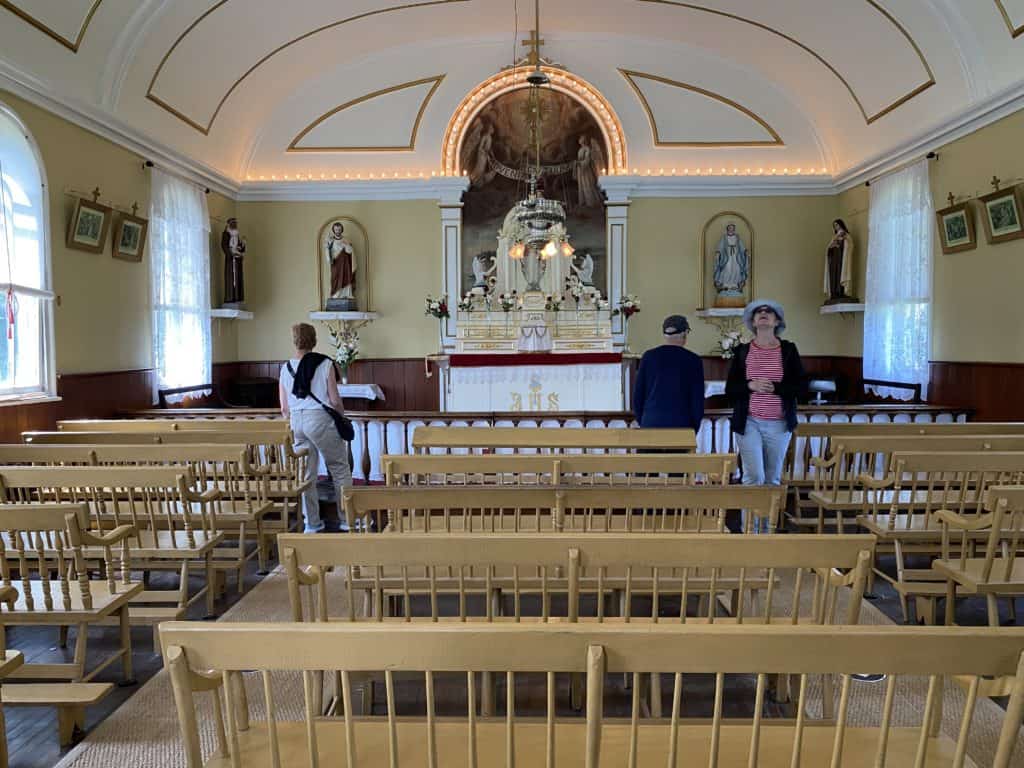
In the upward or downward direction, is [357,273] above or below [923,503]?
above

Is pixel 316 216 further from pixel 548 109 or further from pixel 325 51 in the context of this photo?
pixel 548 109

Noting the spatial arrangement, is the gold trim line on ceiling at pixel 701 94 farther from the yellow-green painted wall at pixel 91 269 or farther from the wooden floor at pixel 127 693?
the wooden floor at pixel 127 693

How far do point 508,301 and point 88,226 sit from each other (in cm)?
530

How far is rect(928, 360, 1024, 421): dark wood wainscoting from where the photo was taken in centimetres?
732

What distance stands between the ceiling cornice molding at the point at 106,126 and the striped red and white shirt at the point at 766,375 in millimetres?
6842

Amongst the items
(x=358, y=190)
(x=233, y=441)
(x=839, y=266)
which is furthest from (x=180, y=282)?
(x=839, y=266)

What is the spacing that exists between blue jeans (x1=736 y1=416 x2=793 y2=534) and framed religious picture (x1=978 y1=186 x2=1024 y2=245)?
14.5 ft

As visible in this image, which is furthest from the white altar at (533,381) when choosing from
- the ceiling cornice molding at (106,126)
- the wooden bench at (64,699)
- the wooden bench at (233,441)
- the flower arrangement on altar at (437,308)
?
the wooden bench at (64,699)

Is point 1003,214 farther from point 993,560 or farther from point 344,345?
point 344,345

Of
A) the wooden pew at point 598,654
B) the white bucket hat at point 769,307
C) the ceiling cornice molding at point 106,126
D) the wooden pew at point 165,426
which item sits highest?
the ceiling cornice molding at point 106,126

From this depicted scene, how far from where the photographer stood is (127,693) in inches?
124

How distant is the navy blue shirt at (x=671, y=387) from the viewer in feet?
15.9

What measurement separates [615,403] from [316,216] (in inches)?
243

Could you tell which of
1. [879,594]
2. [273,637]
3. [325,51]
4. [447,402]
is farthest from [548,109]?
[273,637]
